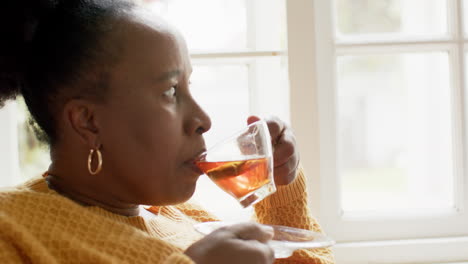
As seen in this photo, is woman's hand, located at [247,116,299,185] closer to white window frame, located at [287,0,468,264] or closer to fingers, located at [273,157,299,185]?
fingers, located at [273,157,299,185]

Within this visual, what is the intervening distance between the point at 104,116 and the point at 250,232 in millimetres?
329

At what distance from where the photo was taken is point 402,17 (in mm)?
2131

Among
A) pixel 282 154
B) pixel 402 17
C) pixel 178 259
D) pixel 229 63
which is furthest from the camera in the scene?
pixel 402 17

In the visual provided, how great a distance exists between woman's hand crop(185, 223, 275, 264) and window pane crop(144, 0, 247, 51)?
3.09 ft

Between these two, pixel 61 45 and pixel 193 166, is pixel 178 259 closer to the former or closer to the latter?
pixel 193 166

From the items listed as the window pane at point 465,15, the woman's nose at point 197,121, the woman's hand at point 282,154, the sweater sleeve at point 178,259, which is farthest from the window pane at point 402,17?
the sweater sleeve at point 178,259

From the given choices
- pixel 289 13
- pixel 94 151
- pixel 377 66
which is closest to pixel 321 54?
pixel 289 13

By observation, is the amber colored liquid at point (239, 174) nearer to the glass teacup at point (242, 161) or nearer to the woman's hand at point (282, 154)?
the glass teacup at point (242, 161)

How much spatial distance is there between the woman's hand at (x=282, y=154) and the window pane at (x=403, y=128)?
1.46 ft

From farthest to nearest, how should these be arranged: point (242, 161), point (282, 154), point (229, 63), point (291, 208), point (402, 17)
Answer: point (402, 17)
point (229, 63)
point (291, 208)
point (282, 154)
point (242, 161)

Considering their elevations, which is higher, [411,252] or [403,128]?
[403,128]

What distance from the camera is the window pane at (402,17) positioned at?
177 centimetres

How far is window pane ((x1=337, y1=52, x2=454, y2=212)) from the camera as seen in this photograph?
70.0 inches

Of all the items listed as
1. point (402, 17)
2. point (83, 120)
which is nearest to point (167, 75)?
point (83, 120)
